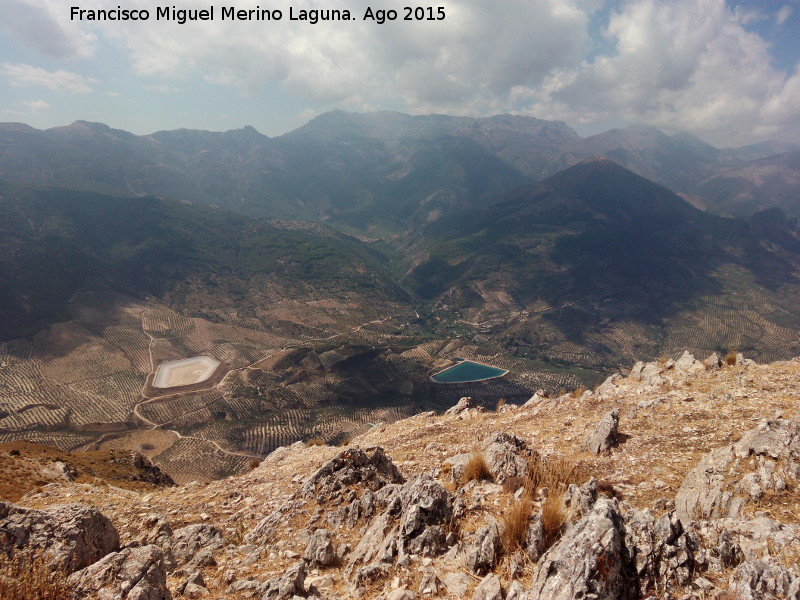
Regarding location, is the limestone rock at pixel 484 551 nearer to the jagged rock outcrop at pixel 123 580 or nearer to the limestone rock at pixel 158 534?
the jagged rock outcrop at pixel 123 580

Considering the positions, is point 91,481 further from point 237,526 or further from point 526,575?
point 526,575

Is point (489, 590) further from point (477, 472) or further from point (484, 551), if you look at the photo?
point (477, 472)

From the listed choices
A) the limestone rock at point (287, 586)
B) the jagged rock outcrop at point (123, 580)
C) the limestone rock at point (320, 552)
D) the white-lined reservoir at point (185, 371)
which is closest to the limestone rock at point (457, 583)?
the limestone rock at point (287, 586)

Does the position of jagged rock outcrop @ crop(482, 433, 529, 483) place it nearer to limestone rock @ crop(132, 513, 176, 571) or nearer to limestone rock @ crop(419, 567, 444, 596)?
limestone rock @ crop(419, 567, 444, 596)

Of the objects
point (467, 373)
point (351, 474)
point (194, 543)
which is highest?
point (351, 474)

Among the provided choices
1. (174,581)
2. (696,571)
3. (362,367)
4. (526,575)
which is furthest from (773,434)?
(362,367)

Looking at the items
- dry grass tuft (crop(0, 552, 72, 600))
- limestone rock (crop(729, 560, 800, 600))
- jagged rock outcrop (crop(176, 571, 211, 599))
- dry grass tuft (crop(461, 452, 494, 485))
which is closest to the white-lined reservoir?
dry grass tuft (crop(0, 552, 72, 600))

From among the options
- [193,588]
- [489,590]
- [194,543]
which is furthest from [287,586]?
[194,543]
